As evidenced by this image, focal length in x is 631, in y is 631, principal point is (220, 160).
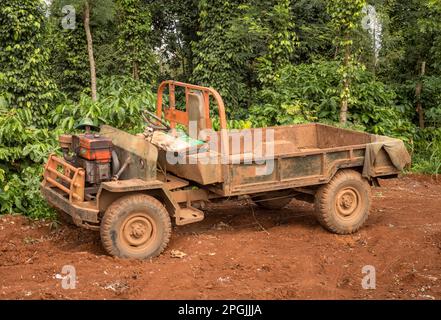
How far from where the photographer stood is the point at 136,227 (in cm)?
688

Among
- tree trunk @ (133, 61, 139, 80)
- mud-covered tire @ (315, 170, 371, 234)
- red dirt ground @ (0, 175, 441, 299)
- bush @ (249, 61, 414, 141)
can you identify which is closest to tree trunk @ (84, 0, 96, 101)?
tree trunk @ (133, 61, 139, 80)

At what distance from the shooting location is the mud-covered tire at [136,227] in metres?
6.75

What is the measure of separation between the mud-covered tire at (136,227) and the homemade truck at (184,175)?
1 centimetres

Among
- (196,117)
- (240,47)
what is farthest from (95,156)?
(240,47)

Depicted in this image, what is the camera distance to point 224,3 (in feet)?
53.6

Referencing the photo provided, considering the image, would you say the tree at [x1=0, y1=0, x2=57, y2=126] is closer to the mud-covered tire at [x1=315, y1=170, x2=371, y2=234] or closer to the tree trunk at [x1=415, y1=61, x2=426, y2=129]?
the mud-covered tire at [x1=315, y1=170, x2=371, y2=234]

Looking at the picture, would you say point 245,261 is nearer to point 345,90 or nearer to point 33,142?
point 33,142

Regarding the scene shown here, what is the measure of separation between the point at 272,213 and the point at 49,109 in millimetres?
6015

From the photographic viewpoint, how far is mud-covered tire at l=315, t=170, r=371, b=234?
7941mm

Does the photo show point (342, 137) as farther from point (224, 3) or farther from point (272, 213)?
point (224, 3)

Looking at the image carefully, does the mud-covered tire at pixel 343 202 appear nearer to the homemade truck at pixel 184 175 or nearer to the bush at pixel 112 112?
the homemade truck at pixel 184 175

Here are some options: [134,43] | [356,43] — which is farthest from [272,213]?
[134,43]

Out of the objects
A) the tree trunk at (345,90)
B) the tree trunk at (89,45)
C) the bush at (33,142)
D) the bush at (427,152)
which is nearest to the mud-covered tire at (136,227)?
the bush at (33,142)

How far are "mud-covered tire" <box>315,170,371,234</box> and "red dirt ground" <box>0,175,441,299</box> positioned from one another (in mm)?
155
